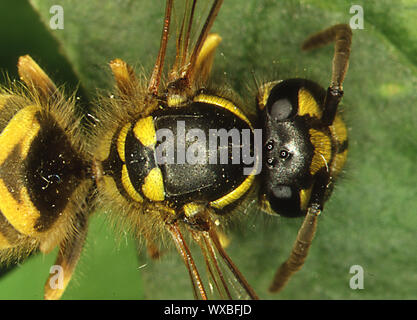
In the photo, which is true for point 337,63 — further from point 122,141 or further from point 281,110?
point 122,141

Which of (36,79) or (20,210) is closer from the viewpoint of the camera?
(20,210)

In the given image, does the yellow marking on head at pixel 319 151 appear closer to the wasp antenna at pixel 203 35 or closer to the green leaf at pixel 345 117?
the green leaf at pixel 345 117

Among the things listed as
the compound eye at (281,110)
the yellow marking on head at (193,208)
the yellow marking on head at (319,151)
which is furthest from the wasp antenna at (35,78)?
the yellow marking on head at (319,151)

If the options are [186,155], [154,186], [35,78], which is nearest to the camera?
[186,155]

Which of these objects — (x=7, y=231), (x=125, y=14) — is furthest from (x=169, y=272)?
(x=125, y=14)

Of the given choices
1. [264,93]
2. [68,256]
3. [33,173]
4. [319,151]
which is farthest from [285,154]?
[68,256]
